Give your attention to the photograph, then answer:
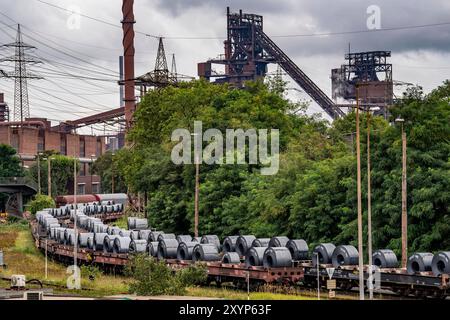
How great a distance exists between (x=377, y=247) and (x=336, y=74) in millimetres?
102653

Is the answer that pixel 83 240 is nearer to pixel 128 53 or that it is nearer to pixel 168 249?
pixel 168 249

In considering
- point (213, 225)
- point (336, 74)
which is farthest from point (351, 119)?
point (336, 74)

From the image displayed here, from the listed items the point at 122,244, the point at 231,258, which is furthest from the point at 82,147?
the point at 231,258

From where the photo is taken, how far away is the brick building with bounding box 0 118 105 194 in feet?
428

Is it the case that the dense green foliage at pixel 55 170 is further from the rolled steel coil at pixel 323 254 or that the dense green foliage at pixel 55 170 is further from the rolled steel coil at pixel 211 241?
the rolled steel coil at pixel 323 254

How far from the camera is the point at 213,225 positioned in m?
62.2

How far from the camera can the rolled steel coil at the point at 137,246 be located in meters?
48.2

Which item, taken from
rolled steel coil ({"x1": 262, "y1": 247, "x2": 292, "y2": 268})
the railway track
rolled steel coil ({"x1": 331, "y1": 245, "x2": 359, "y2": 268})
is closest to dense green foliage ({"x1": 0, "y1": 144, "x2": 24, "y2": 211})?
the railway track

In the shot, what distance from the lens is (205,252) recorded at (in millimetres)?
43000

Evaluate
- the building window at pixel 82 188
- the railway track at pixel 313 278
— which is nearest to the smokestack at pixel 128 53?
the building window at pixel 82 188

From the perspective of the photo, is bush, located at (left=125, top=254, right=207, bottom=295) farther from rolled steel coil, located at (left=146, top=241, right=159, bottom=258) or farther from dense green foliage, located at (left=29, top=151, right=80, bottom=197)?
dense green foliage, located at (left=29, top=151, right=80, bottom=197)

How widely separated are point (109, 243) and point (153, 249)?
5707 millimetres

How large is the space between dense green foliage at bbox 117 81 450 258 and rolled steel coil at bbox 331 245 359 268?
4626mm
